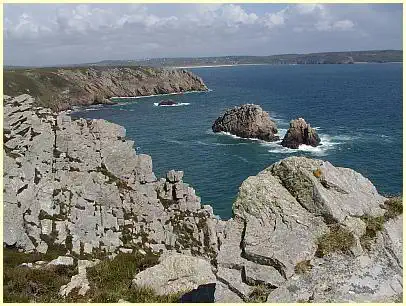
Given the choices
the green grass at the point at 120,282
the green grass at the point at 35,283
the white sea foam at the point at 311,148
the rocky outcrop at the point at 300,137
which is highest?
the green grass at the point at 120,282

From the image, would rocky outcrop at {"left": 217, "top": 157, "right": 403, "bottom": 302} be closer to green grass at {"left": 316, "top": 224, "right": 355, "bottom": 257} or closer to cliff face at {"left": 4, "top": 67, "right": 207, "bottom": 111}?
green grass at {"left": 316, "top": 224, "right": 355, "bottom": 257}

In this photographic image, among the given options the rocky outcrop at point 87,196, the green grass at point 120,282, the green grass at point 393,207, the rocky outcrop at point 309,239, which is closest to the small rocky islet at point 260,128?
the rocky outcrop at point 87,196

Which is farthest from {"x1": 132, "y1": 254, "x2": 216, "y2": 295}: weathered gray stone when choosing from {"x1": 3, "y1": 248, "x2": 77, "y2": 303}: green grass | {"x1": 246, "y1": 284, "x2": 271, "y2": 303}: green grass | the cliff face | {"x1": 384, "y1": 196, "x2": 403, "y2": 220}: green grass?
the cliff face

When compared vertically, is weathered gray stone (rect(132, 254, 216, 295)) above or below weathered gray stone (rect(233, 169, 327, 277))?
below

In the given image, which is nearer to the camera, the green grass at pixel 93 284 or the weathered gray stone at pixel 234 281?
the weathered gray stone at pixel 234 281

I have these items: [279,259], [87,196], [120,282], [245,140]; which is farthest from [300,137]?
[279,259]

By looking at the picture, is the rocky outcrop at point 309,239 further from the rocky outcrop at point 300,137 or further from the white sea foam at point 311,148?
the rocky outcrop at point 300,137
